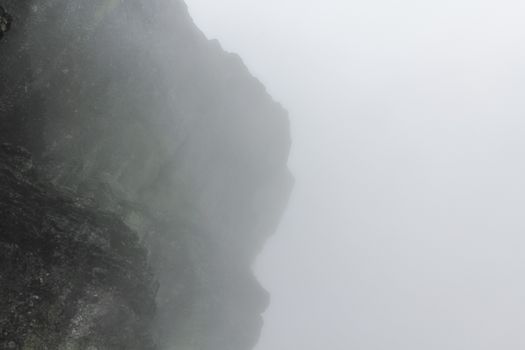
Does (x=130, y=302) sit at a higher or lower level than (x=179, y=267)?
lower

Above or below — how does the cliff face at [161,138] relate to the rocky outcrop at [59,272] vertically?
above

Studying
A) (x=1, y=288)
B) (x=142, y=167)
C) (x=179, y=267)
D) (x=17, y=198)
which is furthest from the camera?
(x=179, y=267)

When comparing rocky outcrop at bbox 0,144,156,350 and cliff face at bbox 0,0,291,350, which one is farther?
cliff face at bbox 0,0,291,350

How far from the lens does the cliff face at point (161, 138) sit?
38.7 meters

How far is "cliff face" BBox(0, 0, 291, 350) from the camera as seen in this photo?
1523 inches

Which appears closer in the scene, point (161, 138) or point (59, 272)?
point (59, 272)

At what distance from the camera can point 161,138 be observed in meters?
54.9

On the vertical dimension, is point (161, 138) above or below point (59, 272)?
above

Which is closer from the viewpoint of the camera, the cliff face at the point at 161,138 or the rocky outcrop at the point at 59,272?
the rocky outcrop at the point at 59,272

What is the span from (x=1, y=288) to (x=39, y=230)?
16.4 feet

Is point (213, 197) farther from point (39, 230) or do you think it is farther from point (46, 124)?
point (39, 230)

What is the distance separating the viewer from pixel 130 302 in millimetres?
40000

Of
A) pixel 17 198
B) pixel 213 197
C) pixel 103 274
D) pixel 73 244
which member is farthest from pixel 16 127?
pixel 213 197

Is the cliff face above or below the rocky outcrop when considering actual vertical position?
above
